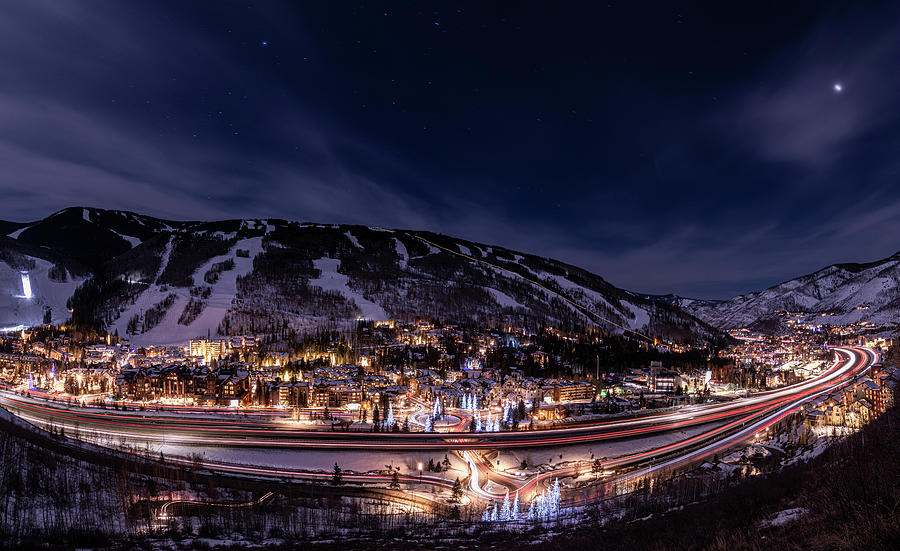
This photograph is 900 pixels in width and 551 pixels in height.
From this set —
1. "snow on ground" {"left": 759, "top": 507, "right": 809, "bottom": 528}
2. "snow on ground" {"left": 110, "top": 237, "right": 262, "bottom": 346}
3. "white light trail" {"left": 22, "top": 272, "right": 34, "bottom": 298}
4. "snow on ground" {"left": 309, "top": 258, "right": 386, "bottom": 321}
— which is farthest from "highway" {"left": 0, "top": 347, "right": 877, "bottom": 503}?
"white light trail" {"left": 22, "top": 272, "right": 34, "bottom": 298}

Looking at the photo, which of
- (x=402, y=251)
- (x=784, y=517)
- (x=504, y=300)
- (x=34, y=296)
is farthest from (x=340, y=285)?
(x=784, y=517)

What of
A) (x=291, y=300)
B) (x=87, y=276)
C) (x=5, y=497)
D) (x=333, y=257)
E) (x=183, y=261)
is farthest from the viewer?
(x=333, y=257)

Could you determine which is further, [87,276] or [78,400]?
[87,276]

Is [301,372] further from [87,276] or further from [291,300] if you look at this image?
[87,276]

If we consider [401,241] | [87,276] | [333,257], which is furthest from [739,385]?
[87,276]

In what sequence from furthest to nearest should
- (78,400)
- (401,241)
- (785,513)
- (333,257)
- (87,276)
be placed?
(401,241) < (333,257) < (87,276) < (78,400) < (785,513)

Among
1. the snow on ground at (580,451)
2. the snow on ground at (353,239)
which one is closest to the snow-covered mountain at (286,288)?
the snow on ground at (353,239)
